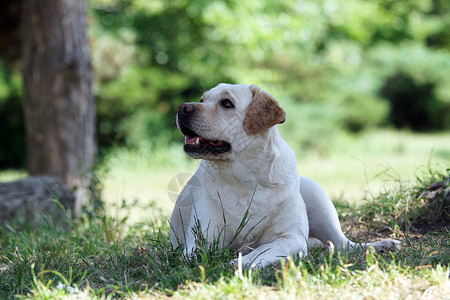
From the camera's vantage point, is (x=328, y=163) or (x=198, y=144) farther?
(x=328, y=163)

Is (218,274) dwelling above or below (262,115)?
below

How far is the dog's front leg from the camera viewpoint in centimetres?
288

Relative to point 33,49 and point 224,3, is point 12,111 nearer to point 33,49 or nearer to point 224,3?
point 224,3

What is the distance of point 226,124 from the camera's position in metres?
3.09

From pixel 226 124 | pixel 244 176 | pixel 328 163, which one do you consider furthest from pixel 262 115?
pixel 328 163

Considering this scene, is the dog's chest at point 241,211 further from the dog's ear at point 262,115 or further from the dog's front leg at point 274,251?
the dog's ear at point 262,115

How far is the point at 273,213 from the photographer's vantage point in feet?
10.3

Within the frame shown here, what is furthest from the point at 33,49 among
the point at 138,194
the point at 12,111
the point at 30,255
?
the point at 12,111

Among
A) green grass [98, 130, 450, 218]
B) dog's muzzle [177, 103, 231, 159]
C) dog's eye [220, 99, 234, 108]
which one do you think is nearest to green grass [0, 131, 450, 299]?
dog's muzzle [177, 103, 231, 159]

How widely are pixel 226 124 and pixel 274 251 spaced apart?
2.69 feet

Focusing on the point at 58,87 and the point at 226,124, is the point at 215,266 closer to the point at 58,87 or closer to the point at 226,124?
the point at 226,124

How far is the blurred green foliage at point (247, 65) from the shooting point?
11.9 metres

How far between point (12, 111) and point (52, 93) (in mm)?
7742

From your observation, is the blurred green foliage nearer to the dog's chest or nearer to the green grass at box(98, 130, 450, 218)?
the green grass at box(98, 130, 450, 218)
